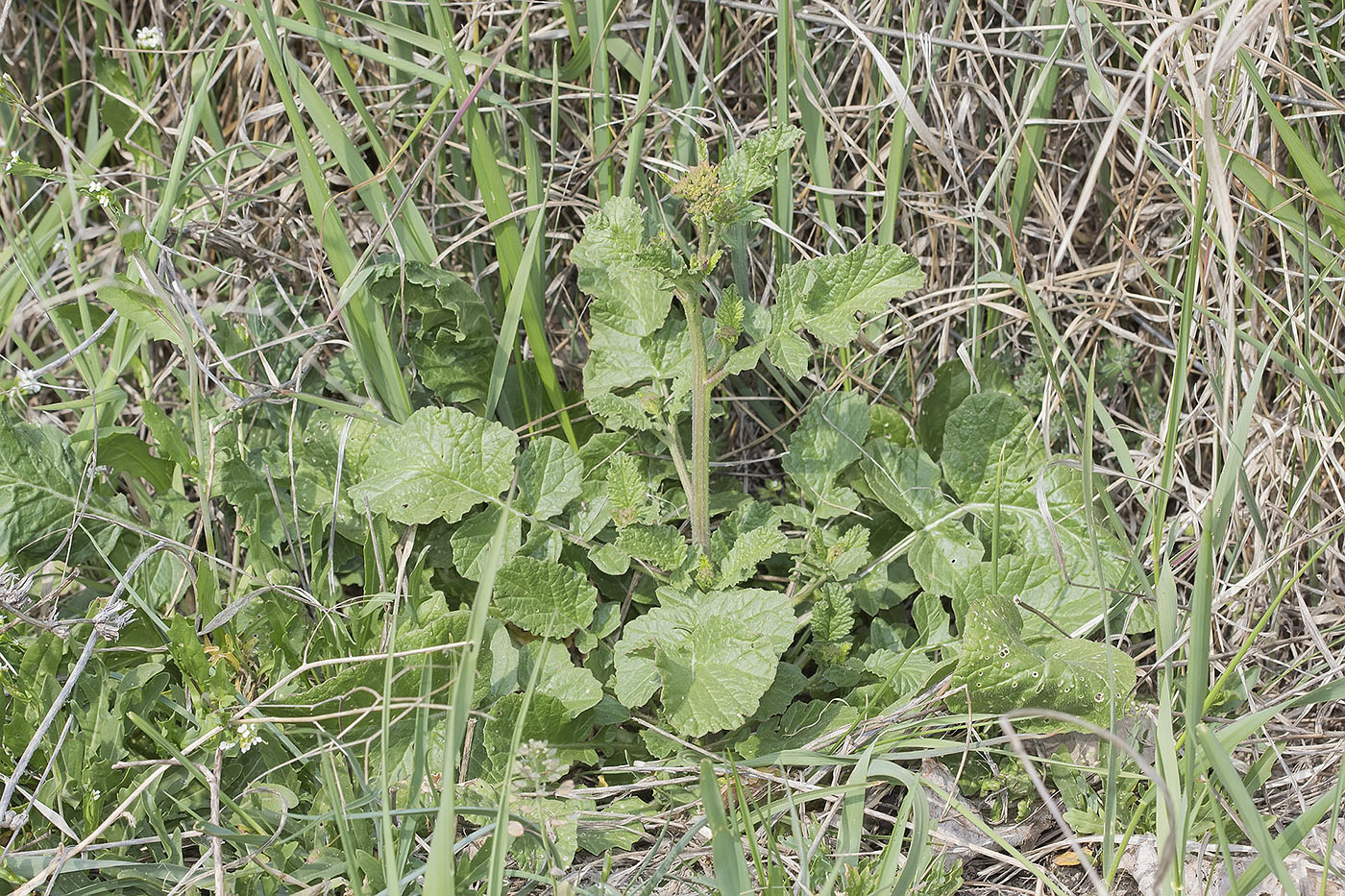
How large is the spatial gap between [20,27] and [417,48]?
1.09 m

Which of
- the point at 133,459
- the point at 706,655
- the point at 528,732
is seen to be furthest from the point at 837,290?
the point at 133,459

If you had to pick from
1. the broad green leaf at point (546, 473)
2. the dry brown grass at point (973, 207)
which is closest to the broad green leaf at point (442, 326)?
the dry brown grass at point (973, 207)

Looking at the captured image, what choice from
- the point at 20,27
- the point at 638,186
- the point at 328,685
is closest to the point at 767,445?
the point at 638,186

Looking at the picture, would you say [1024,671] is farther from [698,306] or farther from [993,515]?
[698,306]

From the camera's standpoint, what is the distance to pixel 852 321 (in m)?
1.73

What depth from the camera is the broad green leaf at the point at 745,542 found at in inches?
72.7

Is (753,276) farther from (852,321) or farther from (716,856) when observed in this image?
(716,856)

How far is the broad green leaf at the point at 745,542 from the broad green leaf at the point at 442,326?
1.93 ft

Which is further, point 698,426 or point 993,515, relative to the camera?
point 993,515

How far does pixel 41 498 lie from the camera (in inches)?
78.3

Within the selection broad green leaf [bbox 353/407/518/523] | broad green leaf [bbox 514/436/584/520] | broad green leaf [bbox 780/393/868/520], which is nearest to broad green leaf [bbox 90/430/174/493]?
broad green leaf [bbox 353/407/518/523]

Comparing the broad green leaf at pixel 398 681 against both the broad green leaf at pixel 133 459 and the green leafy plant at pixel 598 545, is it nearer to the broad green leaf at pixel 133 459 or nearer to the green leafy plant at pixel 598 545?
the green leafy plant at pixel 598 545

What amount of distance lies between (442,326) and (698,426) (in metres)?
0.64

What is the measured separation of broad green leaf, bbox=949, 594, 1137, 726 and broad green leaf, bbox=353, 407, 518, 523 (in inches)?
33.3
